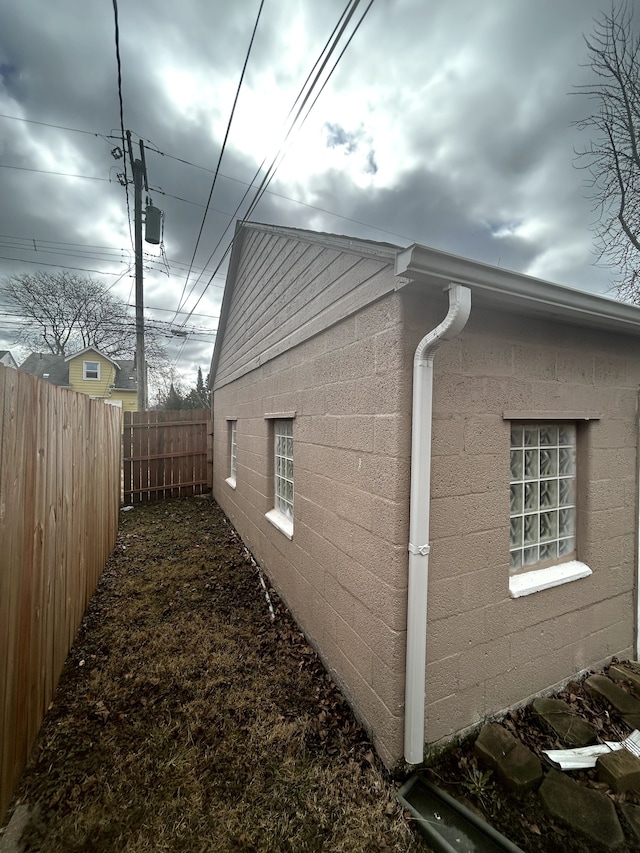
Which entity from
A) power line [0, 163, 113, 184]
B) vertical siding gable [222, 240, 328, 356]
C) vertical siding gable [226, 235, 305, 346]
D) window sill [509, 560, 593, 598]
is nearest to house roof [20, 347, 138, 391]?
power line [0, 163, 113, 184]

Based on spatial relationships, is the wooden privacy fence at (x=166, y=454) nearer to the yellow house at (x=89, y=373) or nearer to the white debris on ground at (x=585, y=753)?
the white debris on ground at (x=585, y=753)

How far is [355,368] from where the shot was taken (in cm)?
242

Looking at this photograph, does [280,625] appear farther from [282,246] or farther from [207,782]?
[282,246]

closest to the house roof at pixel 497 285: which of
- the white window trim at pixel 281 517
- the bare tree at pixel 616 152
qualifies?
the white window trim at pixel 281 517

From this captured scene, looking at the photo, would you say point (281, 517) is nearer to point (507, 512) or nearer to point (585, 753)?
point (507, 512)

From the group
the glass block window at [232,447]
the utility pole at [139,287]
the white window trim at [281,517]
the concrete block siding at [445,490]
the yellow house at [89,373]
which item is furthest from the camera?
the yellow house at [89,373]

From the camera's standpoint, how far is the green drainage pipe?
1628mm

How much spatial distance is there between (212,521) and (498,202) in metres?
8.48

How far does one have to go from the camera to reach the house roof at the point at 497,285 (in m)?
1.72

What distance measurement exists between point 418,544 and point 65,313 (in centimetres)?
2383

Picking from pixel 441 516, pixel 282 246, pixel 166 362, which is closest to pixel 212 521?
pixel 282 246

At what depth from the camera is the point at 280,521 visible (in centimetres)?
405

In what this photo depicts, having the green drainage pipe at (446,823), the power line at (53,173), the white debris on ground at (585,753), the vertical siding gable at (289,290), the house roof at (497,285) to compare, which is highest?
the power line at (53,173)

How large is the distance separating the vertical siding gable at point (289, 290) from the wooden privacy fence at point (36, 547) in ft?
6.77
